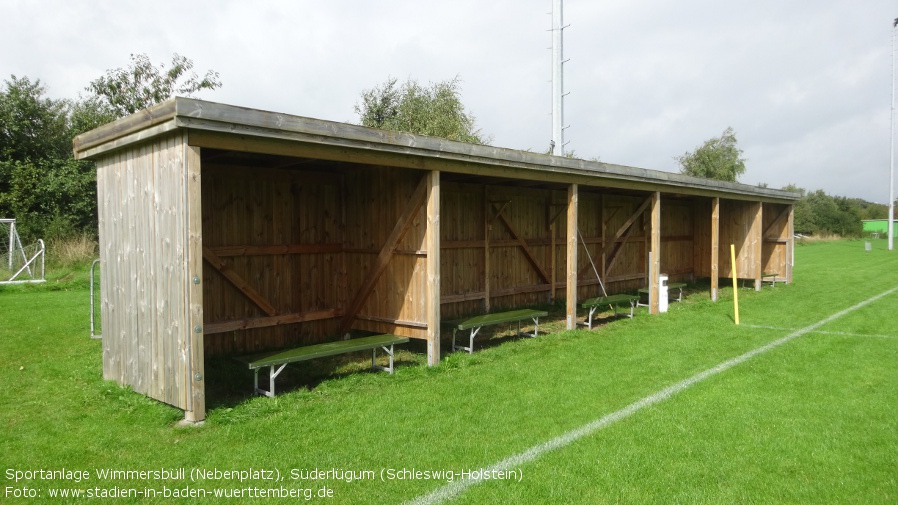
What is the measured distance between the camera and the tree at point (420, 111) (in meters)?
31.2

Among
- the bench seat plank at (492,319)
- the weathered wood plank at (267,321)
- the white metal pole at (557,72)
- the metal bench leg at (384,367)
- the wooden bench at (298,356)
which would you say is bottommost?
the metal bench leg at (384,367)

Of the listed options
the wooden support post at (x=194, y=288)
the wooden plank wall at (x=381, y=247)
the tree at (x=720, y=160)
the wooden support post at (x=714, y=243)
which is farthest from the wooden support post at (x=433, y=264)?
the tree at (x=720, y=160)

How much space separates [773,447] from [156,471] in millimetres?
4736

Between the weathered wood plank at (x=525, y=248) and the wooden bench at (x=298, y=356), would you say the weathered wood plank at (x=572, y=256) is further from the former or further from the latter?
the wooden bench at (x=298, y=356)

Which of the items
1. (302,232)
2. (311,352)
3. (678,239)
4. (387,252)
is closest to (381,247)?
(387,252)

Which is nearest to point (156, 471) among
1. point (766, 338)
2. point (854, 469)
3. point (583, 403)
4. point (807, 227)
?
point (583, 403)

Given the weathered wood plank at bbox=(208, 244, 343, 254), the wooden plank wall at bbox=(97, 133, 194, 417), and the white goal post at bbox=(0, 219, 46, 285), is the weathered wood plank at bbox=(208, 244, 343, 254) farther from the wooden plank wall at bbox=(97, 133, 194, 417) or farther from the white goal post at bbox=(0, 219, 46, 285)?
the white goal post at bbox=(0, 219, 46, 285)

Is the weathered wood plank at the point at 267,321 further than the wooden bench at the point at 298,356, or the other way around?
the weathered wood plank at the point at 267,321

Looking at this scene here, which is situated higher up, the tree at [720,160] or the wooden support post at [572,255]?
the tree at [720,160]

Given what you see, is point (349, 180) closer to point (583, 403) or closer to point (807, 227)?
point (583, 403)

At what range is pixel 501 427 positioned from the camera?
552 centimetres

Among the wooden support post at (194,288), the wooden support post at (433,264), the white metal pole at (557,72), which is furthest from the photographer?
the white metal pole at (557,72)

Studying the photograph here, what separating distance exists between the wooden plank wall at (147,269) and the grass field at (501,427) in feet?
1.18

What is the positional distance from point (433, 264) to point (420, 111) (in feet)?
83.2
